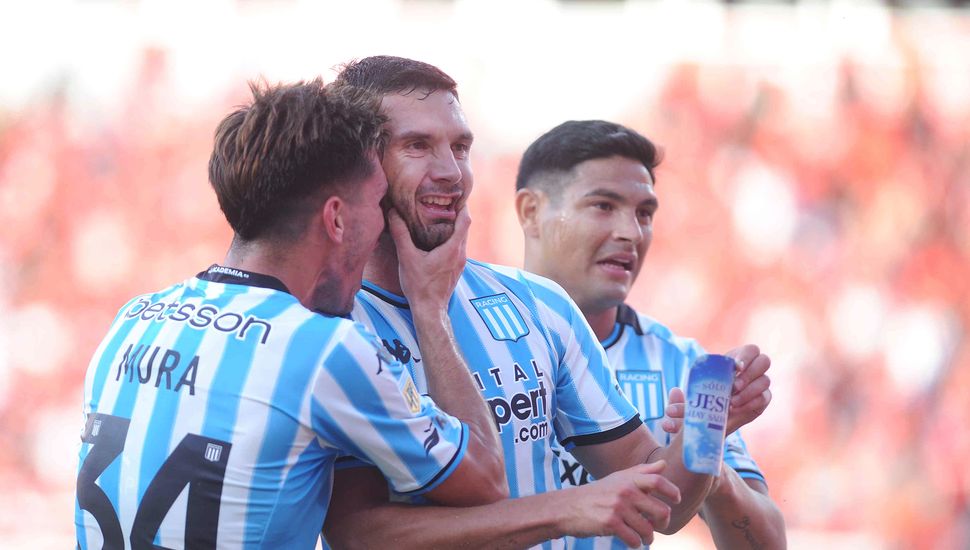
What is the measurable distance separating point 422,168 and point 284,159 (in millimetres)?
448

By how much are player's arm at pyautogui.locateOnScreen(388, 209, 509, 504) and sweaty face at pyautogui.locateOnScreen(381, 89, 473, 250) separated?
0.04m

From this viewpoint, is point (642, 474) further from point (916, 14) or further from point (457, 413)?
point (916, 14)

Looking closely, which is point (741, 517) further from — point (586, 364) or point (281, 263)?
point (281, 263)

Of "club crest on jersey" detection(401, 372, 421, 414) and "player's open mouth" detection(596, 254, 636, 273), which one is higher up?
"club crest on jersey" detection(401, 372, 421, 414)

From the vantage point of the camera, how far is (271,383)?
79.4 inches

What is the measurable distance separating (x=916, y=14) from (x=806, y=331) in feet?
9.07

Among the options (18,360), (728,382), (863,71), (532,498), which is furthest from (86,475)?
(863,71)

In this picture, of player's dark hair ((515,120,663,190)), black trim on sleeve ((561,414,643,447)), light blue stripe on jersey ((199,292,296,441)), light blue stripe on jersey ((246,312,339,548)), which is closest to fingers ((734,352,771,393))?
black trim on sleeve ((561,414,643,447))

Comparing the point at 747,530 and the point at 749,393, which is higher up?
the point at 749,393

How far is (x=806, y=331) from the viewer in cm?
805

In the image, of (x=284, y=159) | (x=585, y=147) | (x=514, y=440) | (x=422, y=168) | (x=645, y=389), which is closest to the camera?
(x=284, y=159)

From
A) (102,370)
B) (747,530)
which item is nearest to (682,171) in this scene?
(747,530)

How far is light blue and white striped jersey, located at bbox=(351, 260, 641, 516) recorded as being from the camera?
2473 millimetres

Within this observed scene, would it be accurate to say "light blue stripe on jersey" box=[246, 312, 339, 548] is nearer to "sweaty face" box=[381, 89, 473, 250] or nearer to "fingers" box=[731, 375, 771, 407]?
"sweaty face" box=[381, 89, 473, 250]
